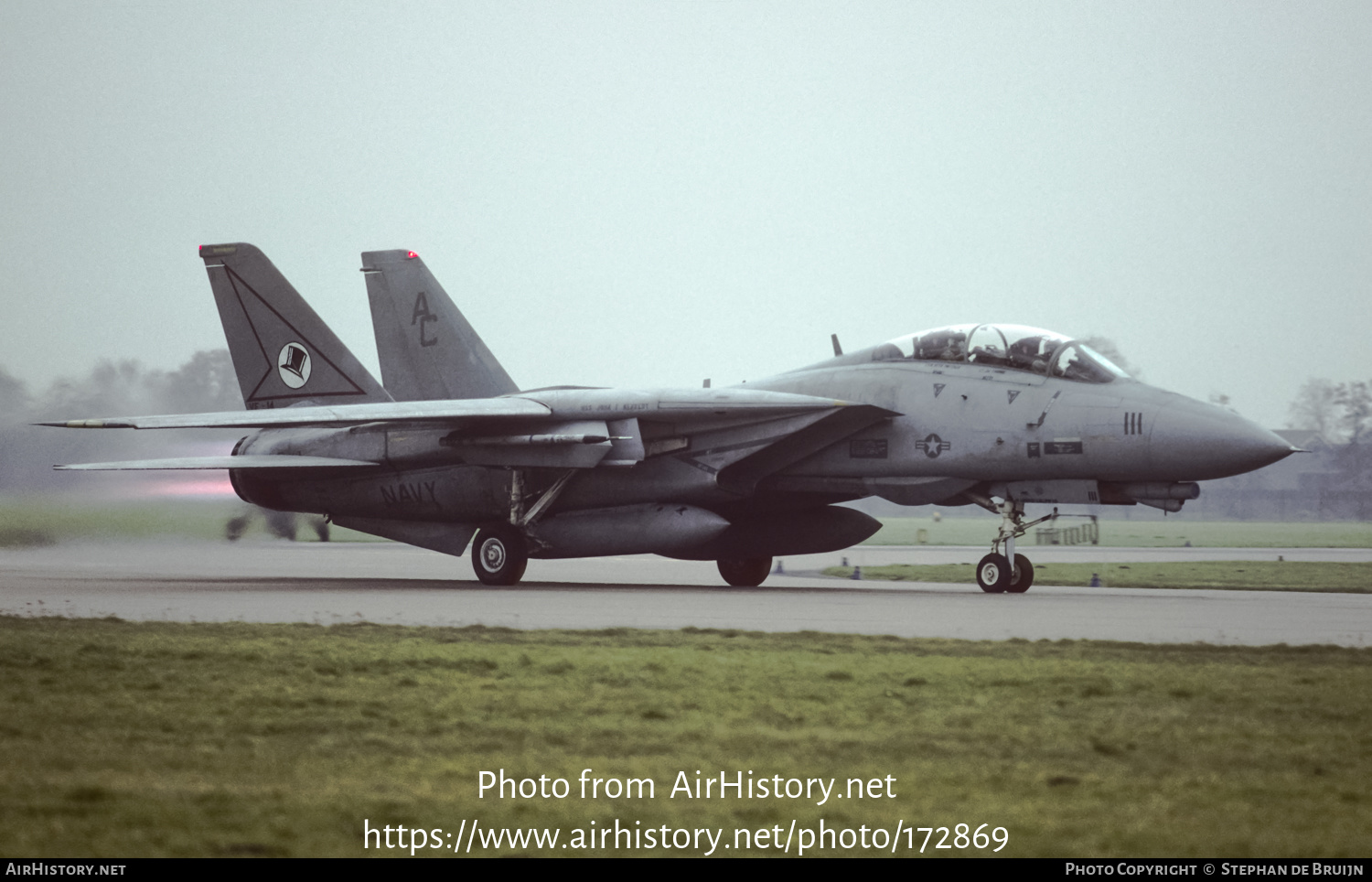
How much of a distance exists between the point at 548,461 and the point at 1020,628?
7997 mm

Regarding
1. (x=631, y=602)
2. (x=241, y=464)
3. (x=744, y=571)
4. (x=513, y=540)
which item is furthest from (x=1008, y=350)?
(x=241, y=464)

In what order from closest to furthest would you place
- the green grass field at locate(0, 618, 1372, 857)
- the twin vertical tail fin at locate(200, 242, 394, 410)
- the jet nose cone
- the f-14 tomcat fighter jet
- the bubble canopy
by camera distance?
1. the green grass field at locate(0, 618, 1372, 857)
2. the jet nose cone
3. the f-14 tomcat fighter jet
4. the bubble canopy
5. the twin vertical tail fin at locate(200, 242, 394, 410)

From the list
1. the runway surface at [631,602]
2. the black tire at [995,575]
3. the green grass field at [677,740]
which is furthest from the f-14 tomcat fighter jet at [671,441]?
the green grass field at [677,740]

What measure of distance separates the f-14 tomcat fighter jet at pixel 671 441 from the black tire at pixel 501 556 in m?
0.03

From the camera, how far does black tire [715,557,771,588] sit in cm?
1853

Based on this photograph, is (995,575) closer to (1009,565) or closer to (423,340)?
(1009,565)

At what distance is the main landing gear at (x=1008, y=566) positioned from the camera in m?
15.7

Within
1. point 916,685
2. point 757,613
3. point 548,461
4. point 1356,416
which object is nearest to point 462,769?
point 916,685

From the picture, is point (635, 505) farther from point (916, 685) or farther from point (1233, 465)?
point (916, 685)

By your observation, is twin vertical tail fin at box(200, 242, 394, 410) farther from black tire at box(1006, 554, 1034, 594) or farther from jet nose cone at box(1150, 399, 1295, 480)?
jet nose cone at box(1150, 399, 1295, 480)

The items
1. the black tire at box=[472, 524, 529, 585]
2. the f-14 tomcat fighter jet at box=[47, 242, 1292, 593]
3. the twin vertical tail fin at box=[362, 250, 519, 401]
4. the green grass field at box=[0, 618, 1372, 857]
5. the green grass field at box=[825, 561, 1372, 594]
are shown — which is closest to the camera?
the green grass field at box=[0, 618, 1372, 857]

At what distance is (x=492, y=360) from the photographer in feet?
69.1

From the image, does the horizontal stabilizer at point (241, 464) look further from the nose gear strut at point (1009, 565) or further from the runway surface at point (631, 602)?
the nose gear strut at point (1009, 565)

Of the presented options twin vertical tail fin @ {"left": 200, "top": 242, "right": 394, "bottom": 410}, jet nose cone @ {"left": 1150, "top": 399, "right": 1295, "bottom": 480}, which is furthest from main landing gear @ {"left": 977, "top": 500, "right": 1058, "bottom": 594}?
twin vertical tail fin @ {"left": 200, "top": 242, "right": 394, "bottom": 410}
